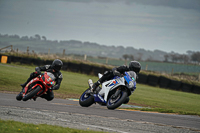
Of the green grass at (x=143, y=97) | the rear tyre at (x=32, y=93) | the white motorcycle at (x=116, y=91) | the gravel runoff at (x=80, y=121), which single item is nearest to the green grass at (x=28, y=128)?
the gravel runoff at (x=80, y=121)

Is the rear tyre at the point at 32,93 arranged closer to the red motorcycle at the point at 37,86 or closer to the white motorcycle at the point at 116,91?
the red motorcycle at the point at 37,86

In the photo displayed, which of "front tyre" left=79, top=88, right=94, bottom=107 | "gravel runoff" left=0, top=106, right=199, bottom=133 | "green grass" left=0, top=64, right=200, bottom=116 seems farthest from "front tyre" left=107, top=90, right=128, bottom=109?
"green grass" left=0, top=64, right=200, bottom=116

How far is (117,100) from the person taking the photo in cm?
964

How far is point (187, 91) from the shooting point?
3130cm

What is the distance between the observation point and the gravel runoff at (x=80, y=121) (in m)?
8.09

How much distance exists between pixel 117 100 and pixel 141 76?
23310 mm

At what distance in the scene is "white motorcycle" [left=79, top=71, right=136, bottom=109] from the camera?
9648mm

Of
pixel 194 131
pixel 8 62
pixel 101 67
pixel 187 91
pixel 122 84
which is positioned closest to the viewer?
pixel 194 131

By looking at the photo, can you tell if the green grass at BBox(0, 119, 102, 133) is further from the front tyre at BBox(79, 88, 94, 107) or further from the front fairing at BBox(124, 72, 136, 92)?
the front tyre at BBox(79, 88, 94, 107)

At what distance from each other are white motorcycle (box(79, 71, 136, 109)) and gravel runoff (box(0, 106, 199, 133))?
615 mm

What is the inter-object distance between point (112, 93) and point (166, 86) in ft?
75.0

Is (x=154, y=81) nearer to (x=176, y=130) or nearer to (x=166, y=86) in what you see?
(x=166, y=86)

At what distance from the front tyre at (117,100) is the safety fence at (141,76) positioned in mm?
22862

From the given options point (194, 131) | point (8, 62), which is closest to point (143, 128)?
point (194, 131)
